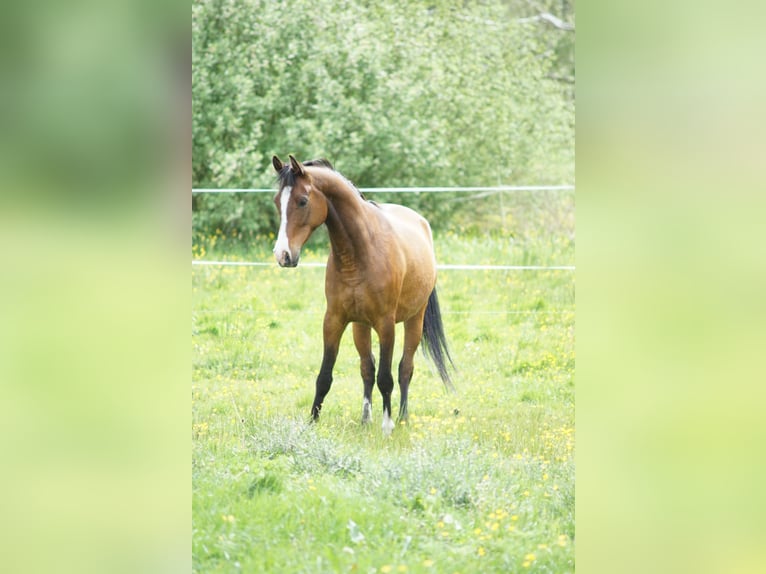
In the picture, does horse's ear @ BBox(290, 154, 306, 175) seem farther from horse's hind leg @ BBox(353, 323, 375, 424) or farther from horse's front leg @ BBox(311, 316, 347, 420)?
horse's hind leg @ BBox(353, 323, 375, 424)

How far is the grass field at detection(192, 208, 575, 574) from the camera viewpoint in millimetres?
2371

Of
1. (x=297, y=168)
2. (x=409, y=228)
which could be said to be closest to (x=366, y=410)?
(x=409, y=228)

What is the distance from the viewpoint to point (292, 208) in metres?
2.96

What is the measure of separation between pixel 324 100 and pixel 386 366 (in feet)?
12.9

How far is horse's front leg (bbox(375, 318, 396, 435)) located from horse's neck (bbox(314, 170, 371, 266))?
0.30m

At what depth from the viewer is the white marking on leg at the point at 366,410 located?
344 cm

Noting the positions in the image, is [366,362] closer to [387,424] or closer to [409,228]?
[387,424]

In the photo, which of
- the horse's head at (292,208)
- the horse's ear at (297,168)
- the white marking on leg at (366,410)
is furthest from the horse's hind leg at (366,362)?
the horse's ear at (297,168)

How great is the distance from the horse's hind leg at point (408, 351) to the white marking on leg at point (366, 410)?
162 mm

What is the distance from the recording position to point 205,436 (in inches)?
127

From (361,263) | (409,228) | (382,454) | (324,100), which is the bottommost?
(382,454)

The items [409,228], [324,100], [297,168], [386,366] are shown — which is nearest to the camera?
[297,168]
